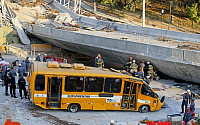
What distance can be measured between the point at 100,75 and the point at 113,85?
0.78 metres

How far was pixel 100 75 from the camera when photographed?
56.4 ft

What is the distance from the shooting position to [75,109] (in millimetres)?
17172

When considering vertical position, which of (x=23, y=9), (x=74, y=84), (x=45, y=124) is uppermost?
(x=23, y=9)

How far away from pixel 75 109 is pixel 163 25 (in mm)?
42150

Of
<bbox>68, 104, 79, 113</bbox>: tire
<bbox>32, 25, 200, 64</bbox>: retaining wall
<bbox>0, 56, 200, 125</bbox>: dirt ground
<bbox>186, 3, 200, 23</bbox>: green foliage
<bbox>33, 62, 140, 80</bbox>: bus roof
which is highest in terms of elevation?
<bbox>186, 3, 200, 23</bbox>: green foliage

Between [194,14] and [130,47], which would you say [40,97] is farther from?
[194,14]

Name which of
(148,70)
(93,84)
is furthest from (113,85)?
(148,70)

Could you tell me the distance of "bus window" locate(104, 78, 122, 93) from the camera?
17.2 metres

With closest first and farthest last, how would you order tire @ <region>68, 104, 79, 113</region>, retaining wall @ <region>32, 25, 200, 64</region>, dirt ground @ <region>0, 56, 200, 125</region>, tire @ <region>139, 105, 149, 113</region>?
1. dirt ground @ <region>0, 56, 200, 125</region>
2. tire @ <region>68, 104, 79, 113</region>
3. tire @ <region>139, 105, 149, 113</region>
4. retaining wall @ <region>32, 25, 200, 64</region>

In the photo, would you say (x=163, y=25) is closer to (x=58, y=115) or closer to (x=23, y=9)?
(x=23, y=9)

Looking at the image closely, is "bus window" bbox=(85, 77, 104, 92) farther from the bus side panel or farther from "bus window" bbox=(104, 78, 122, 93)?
the bus side panel

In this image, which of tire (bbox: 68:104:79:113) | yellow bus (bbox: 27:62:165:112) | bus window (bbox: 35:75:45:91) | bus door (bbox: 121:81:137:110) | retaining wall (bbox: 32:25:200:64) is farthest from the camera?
retaining wall (bbox: 32:25:200:64)

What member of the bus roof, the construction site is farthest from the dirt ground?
the bus roof

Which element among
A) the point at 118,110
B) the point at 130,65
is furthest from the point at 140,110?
the point at 130,65
